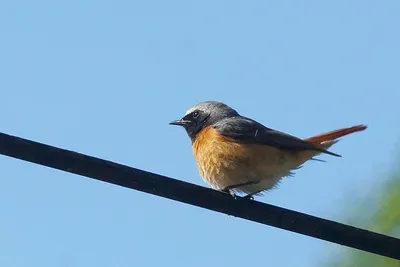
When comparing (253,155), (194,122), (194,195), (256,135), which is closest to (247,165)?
(253,155)

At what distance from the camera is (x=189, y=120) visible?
976 cm

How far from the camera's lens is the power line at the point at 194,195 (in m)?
4.68

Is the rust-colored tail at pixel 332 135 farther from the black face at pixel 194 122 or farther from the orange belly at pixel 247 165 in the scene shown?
the black face at pixel 194 122

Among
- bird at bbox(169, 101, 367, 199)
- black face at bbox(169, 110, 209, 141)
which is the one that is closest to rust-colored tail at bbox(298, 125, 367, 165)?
bird at bbox(169, 101, 367, 199)

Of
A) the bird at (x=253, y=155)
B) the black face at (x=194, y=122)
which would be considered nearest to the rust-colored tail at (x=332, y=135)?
the bird at (x=253, y=155)

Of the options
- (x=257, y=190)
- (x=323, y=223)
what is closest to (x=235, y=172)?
(x=257, y=190)

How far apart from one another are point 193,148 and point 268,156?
115cm

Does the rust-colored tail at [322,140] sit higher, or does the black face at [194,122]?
the black face at [194,122]

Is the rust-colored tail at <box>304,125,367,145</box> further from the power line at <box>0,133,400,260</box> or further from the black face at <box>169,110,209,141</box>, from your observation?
the power line at <box>0,133,400,260</box>

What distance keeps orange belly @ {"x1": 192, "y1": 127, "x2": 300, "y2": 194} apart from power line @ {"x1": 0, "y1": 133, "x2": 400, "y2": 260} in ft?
9.87

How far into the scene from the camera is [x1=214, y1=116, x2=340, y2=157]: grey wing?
827 cm

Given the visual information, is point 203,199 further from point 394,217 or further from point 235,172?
point 394,217

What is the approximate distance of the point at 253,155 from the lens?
327 inches

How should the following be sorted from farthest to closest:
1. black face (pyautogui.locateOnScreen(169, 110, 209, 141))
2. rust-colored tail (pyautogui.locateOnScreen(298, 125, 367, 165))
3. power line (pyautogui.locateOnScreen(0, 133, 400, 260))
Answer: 1. black face (pyautogui.locateOnScreen(169, 110, 209, 141))
2. rust-colored tail (pyautogui.locateOnScreen(298, 125, 367, 165))
3. power line (pyautogui.locateOnScreen(0, 133, 400, 260))
